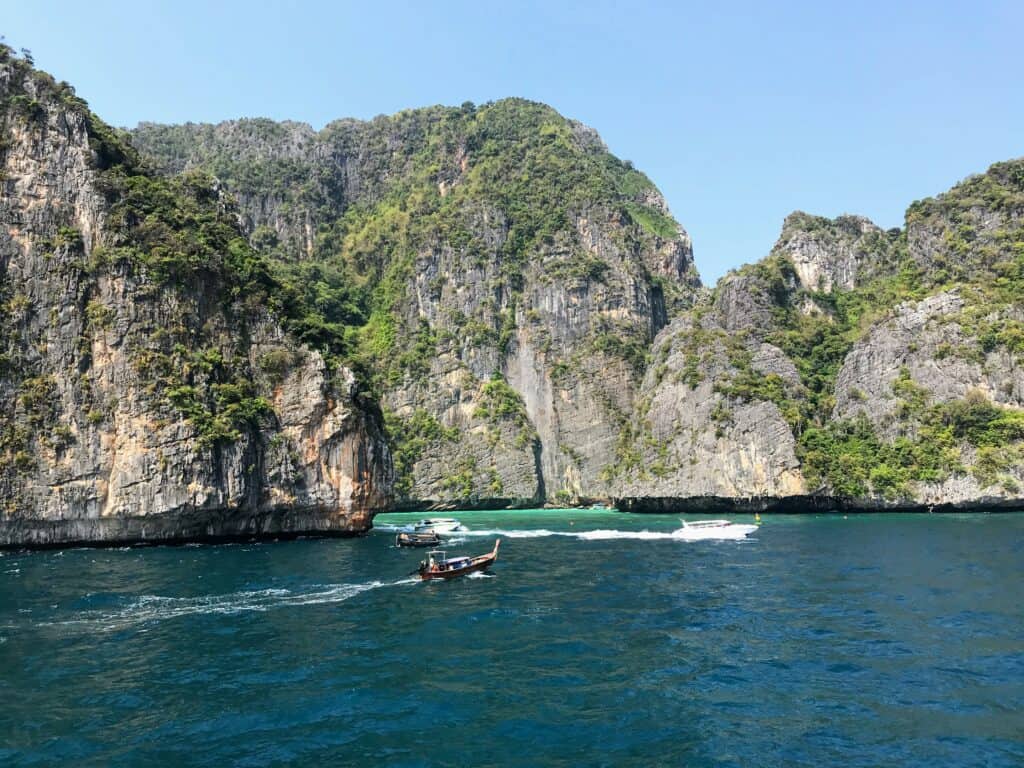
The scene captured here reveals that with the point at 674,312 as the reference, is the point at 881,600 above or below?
below

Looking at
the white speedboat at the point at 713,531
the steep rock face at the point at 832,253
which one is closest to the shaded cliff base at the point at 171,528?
the white speedboat at the point at 713,531

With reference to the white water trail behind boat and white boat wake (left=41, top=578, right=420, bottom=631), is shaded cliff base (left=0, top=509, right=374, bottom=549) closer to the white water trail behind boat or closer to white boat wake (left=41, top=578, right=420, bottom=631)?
the white water trail behind boat

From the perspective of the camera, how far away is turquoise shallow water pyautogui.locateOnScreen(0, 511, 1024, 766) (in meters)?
17.3

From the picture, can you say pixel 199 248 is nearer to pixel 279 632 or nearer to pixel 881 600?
pixel 279 632

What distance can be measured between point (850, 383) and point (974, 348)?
56.3ft

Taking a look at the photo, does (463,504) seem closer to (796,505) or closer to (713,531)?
(796,505)

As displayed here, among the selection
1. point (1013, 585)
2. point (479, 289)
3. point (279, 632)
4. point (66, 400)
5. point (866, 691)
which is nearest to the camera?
point (866, 691)

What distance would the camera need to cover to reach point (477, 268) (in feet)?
497

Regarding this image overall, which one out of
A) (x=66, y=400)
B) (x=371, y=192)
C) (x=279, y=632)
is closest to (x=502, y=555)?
(x=279, y=632)

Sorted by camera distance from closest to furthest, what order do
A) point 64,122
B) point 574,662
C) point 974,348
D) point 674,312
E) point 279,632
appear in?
point 574,662
point 279,632
point 64,122
point 974,348
point 674,312

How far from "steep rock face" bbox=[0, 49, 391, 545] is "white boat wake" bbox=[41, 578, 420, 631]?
24185 millimetres

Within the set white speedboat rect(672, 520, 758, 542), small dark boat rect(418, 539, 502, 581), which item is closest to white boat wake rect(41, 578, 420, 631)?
small dark boat rect(418, 539, 502, 581)

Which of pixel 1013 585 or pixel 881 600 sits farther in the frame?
pixel 1013 585

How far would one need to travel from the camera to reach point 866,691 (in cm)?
2073
